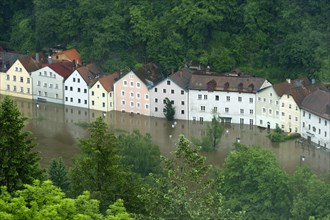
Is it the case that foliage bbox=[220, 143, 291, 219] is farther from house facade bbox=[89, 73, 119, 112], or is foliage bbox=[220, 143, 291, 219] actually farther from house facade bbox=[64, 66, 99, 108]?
house facade bbox=[64, 66, 99, 108]

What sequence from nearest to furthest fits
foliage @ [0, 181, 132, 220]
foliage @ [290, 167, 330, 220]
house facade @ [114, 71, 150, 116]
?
foliage @ [0, 181, 132, 220]
foliage @ [290, 167, 330, 220]
house facade @ [114, 71, 150, 116]

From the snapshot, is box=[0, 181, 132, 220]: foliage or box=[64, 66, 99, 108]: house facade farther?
box=[64, 66, 99, 108]: house facade

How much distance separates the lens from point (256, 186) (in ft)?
101

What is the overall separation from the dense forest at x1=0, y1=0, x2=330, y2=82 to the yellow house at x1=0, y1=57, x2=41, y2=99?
3.07 meters

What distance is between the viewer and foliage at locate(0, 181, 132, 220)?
53.1 ft

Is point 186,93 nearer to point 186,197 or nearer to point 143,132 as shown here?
point 143,132

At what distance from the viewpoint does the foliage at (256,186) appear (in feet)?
96.6

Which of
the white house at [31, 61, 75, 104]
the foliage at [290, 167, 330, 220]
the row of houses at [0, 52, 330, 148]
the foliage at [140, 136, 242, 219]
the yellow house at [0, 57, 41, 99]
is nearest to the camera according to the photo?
the foliage at [140, 136, 242, 219]

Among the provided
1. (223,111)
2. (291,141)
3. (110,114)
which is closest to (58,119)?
(110,114)

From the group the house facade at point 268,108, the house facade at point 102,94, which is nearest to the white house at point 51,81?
the house facade at point 102,94

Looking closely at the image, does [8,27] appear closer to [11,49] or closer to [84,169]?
[11,49]

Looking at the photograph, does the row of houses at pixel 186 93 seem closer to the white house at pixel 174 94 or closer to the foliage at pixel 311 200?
the white house at pixel 174 94

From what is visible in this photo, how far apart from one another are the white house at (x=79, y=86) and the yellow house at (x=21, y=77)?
240 cm

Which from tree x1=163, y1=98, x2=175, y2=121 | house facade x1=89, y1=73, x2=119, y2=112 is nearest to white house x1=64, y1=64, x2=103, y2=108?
house facade x1=89, y1=73, x2=119, y2=112
